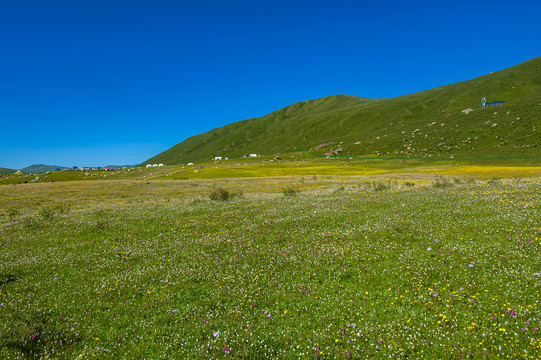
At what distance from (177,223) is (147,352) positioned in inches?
521

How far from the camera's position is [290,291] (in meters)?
9.32

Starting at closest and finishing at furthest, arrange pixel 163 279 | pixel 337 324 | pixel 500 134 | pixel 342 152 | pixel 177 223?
pixel 337 324 → pixel 163 279 → pixel 177 223 → pixel 500 134 → pixel 342 152

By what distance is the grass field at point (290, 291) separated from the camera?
6.71 meters

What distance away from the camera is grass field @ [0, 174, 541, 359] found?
6715mm

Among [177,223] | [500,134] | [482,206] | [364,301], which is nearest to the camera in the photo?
[364,301]

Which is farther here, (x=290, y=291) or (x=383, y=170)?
(x=383, y=170)

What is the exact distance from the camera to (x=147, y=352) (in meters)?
6.92

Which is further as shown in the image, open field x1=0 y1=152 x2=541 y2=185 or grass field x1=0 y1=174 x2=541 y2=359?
open field x1=0 y1=152 x2=541 y2=185

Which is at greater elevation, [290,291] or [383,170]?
[290,291]

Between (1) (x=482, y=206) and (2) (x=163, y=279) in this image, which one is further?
(1) (x=482, y=206)

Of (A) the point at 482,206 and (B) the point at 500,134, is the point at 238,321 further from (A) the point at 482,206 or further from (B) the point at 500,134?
(B) the point at 500,134

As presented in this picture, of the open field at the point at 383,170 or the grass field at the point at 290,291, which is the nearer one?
the grass field at the point at 290,291

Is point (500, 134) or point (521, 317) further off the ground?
point (500, 134)

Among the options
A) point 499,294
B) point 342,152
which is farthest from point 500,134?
point 499,294
